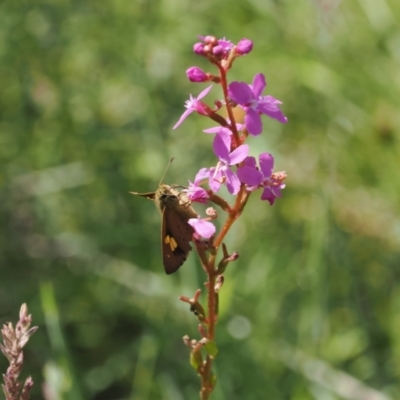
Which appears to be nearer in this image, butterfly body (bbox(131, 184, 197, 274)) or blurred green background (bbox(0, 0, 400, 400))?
butterfly body (bbox(131, 184, 197, 274))

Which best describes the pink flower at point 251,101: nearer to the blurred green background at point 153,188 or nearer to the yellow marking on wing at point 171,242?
the yellow marking on wing at point 171,242

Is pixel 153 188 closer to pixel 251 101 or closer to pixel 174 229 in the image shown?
pixel 174 229

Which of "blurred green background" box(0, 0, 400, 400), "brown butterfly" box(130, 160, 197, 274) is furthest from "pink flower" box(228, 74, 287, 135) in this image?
"blurred green background" box(0, 0, 400, 400)

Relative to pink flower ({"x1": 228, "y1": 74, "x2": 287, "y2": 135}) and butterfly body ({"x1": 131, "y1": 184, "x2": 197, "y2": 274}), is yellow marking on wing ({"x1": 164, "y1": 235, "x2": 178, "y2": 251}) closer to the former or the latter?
butterfly body ({"x1": 131, "y1": 184, "x2": 197, "y2": 274})

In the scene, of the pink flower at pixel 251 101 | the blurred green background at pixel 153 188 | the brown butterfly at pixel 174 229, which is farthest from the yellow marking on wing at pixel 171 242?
the blurred green background at pixel 153 188

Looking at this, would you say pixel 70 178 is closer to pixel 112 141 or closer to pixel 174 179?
pixel 112 141

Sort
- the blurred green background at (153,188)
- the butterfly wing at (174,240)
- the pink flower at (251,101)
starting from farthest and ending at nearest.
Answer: the blurred green background at (153,188) → the butterfly wing at (174,240) → the pink flower at (251,101)
